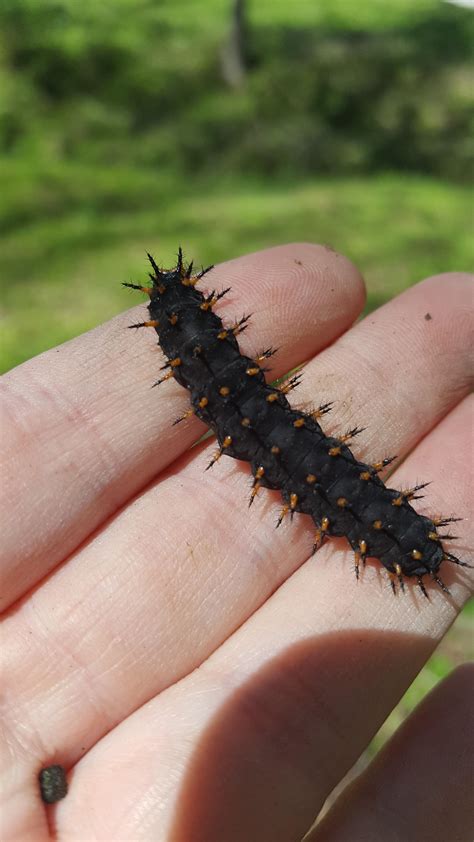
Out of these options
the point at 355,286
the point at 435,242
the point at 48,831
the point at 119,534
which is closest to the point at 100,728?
the point at 48,831

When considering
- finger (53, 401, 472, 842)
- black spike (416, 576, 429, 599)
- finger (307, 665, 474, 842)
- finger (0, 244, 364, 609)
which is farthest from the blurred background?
finger (307, 665, 474, 842)

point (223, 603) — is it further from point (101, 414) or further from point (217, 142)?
point (217, 142)

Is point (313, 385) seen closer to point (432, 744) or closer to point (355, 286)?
point (355, 286)

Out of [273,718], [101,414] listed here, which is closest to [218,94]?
[101,414]

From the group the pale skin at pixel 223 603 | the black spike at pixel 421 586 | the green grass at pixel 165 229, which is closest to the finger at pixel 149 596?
the pale skin at pixel 223 603

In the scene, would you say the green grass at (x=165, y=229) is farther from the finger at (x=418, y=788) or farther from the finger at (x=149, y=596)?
the finger at (x=418, y=788)

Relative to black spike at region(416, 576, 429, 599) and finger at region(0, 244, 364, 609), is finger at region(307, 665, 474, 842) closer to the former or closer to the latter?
black spike at region(416, 576, 429, 599)
